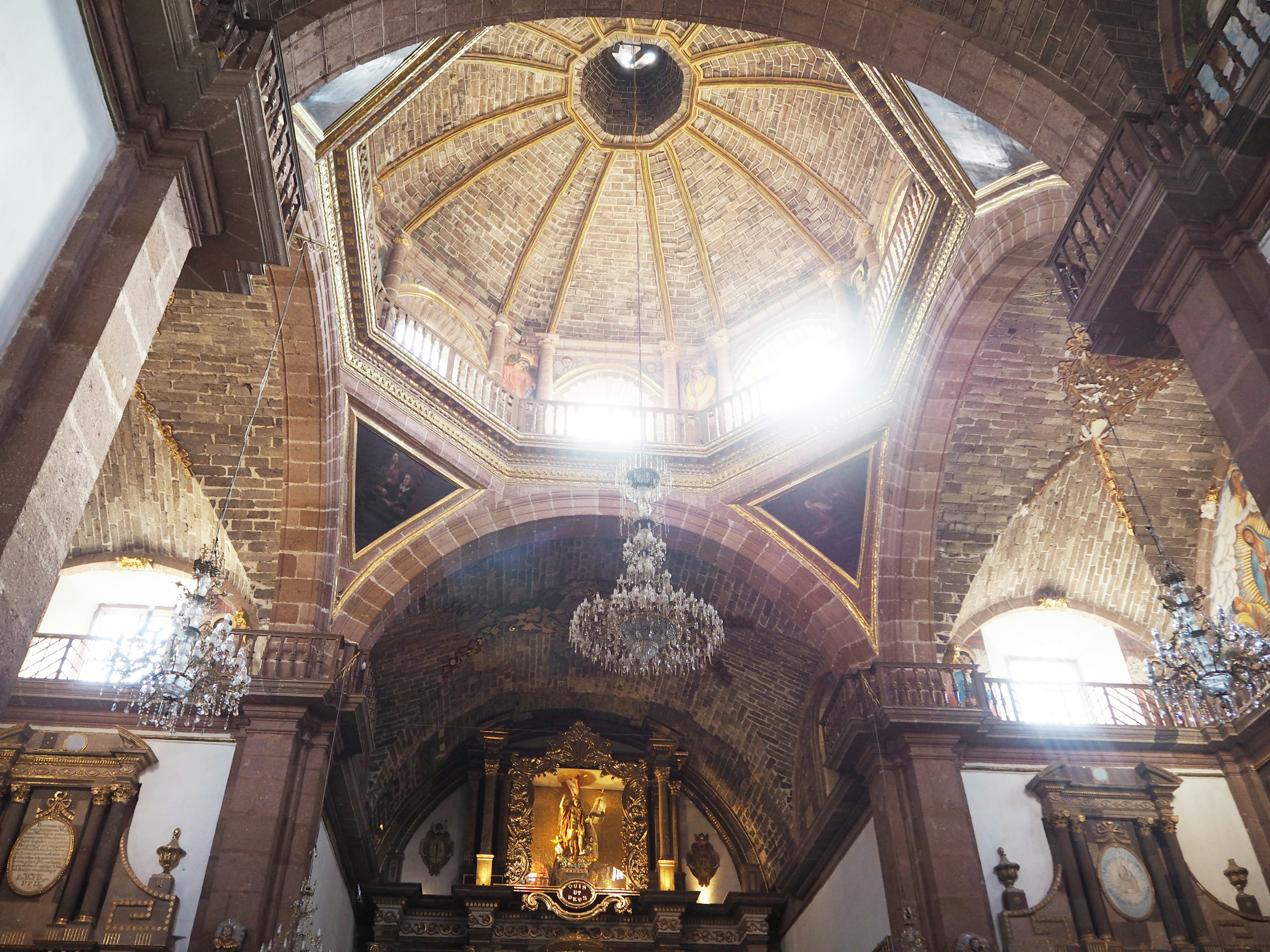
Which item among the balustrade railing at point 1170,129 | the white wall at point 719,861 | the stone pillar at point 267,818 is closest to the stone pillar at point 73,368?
the balustrade railing at point 1170,129

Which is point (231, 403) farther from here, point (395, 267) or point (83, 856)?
point (83, 856)

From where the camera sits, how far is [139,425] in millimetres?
11914

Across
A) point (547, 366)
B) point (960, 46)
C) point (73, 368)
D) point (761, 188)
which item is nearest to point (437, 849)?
point (547, 366)

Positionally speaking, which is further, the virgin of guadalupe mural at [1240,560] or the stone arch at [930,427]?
the virgin of guadalupe mural at [1240,560]

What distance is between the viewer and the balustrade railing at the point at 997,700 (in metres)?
11.6

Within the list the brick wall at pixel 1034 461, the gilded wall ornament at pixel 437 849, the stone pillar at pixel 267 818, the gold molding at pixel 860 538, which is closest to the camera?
the stone pillar at pixel 267 818

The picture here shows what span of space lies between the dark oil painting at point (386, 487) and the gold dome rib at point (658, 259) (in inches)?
202

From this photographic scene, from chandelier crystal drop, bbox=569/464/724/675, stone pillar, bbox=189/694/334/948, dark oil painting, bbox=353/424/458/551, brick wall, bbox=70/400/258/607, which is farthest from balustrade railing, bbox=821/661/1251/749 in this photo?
brick wall, bbox=70/400/258/607

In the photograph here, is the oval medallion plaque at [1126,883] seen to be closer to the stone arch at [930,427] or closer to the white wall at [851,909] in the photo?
the white wall at [851,909]

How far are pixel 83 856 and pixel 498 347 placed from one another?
824 centimetres

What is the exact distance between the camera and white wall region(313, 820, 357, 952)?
469 inches

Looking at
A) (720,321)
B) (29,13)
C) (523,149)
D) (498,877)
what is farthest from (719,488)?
(29,13)

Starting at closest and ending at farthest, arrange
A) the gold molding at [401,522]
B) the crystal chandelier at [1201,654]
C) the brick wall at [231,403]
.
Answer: the crystal chandelier at [1201,654], the brick wall at [231,403], the gold molding at [401,522]

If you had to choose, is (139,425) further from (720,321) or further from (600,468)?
Answer: (720,321)
